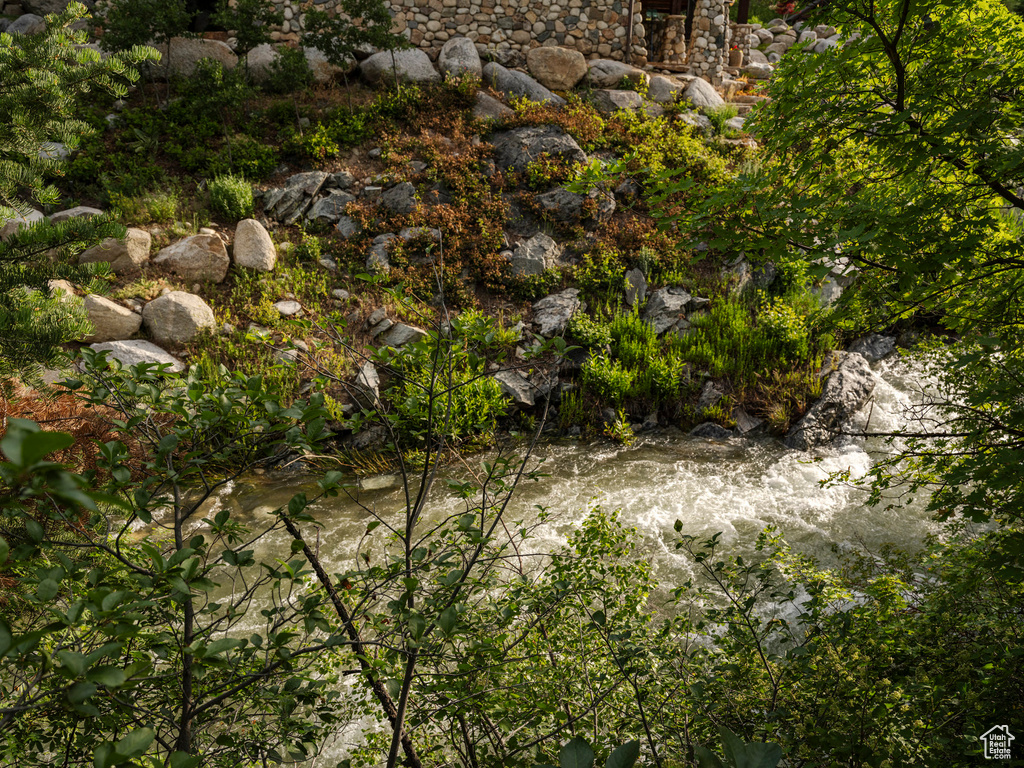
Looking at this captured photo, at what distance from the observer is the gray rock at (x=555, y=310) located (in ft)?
26.1

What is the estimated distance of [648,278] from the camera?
8.77 meters

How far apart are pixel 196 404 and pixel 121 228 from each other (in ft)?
6.70

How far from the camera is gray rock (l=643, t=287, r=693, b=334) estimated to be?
8.09 m

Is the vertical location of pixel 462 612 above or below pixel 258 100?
below

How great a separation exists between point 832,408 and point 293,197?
8856 mm

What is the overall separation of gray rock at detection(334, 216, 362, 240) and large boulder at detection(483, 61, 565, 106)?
4972 millimetres

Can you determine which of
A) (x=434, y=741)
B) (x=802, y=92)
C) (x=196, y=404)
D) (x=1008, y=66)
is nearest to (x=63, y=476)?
(x=196, y=404)

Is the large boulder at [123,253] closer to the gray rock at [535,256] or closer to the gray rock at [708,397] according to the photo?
the gray rock at [535,256]

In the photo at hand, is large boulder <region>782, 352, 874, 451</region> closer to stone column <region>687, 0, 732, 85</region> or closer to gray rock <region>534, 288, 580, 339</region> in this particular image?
gray rock <region>534, 288, 580, 339</region>

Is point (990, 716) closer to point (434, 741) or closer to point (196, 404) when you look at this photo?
point (434, 741)

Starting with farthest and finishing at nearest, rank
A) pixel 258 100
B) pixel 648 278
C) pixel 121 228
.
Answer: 1. pixel 258 100
2. pixel 648 278
3. pixel 121 228

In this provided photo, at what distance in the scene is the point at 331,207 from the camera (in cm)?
949

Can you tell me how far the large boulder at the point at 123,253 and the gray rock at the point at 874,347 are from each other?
1017 cm

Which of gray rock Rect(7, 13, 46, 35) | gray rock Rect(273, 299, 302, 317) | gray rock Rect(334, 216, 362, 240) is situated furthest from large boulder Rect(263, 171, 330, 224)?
gray rock Rect(7, 13, 46, 35)
